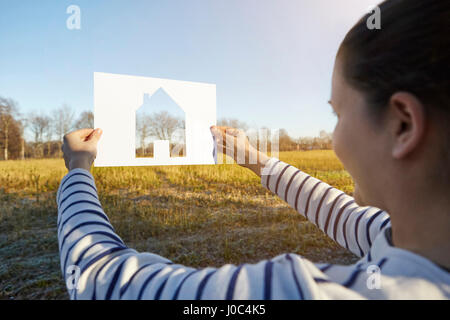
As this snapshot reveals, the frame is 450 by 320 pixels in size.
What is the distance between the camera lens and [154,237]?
46.8 inches

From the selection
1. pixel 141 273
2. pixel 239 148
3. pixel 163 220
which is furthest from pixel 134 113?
pixel 141 273

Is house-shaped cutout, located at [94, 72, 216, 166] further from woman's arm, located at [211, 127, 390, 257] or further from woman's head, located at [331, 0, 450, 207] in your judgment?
woman's head, located at [331, 0, 450, 207]

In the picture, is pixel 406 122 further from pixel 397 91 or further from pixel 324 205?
pixel 324 205

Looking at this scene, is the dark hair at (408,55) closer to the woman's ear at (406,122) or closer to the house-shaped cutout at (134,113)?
the woman's ear at (406,122)

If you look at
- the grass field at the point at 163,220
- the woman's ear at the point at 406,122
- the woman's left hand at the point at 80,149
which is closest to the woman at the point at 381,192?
the woman's ear at the point at 406,122

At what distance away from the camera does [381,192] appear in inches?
8.5

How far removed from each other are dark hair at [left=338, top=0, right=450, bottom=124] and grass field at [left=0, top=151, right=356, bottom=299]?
99 centimetres

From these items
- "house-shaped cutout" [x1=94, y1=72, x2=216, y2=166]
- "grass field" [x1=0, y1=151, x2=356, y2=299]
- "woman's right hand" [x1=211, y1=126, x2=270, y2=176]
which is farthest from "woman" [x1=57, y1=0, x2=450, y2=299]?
"grass field" [x1=0, y1=151, x2=356, y2=299]

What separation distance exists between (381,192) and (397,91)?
8 centimetres

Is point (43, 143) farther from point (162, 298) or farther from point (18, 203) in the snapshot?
point (162, 298)

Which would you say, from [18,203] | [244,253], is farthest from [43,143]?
[244,253]

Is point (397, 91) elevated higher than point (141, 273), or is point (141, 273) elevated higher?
point (397, 91)

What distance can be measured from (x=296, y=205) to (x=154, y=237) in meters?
0.90
